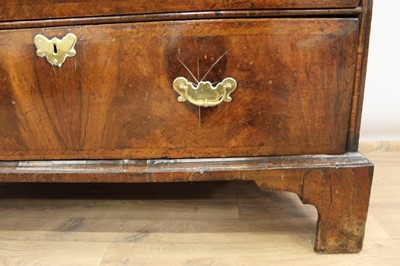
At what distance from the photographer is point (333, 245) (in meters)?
0.85

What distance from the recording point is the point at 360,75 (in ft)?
2.40

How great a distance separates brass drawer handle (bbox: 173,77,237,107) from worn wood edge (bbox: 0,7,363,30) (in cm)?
13

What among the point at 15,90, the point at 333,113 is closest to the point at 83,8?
the point at 15,90

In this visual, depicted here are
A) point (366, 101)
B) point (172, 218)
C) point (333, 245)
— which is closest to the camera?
point (333, 245)

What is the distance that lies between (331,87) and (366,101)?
2.60 ft

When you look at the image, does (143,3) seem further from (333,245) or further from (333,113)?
(333,245)

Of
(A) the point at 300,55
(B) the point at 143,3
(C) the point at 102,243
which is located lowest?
(C) the point at 102,243

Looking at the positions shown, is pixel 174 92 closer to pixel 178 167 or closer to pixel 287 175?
pixel 178 167

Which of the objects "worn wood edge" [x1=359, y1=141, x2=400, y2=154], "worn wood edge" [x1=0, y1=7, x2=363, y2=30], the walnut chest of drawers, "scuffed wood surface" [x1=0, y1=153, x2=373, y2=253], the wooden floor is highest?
"worn wood edge" [x1=0, y1=7, x2=363, y2=30]

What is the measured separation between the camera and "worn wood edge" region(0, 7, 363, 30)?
2.26 feet

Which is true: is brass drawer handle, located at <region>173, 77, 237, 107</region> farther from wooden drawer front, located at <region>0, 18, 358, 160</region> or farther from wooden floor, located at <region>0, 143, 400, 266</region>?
wooden floor, located at <region>0, 143, 400, 266</region>

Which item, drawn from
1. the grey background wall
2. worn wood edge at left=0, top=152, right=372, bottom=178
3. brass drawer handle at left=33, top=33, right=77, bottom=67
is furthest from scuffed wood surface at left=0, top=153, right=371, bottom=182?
the grey background wall

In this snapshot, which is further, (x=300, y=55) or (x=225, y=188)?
(x=225, y=188)

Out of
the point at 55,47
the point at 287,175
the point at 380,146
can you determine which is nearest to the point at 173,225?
the point at 287,175
